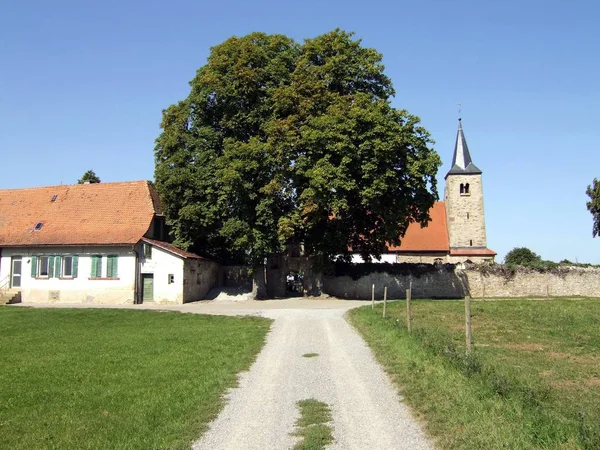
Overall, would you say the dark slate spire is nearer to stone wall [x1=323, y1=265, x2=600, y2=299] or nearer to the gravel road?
stone wall [x1=323, y1=265, x2=600, y2=299]

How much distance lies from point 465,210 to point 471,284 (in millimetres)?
17256

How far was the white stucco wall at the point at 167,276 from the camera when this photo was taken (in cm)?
3738

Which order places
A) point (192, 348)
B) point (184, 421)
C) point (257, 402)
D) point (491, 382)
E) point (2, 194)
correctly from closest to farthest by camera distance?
point (184, 421) < point (491, 382) < point (257, 402) < point (192, 348) < point (2, 194)

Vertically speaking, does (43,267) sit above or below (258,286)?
above

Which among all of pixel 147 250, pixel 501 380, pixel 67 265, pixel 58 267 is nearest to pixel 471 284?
pixel 147 250

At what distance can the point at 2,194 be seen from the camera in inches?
1790

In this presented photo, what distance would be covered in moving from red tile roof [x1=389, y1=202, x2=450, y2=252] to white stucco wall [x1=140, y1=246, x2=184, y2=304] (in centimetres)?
2750

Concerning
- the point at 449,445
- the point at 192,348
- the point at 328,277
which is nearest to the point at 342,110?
the point at 328,277

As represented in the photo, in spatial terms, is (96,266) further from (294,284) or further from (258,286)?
(294,284)

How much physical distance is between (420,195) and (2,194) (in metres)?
33.8

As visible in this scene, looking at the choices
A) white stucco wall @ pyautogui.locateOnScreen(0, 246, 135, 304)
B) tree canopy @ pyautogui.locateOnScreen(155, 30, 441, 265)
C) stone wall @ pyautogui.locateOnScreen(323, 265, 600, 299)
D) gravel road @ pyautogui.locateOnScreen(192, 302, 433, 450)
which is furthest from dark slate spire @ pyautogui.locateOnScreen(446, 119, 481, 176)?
gravel road @ pyautogui.locateOnScreen(192, 302, 433, 450)

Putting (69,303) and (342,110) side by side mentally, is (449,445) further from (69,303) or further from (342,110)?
(69,303)

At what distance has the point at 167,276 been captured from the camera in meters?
37.5

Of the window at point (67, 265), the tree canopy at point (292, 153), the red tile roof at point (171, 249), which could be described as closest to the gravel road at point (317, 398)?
the tree canopy at point (292, 153)
